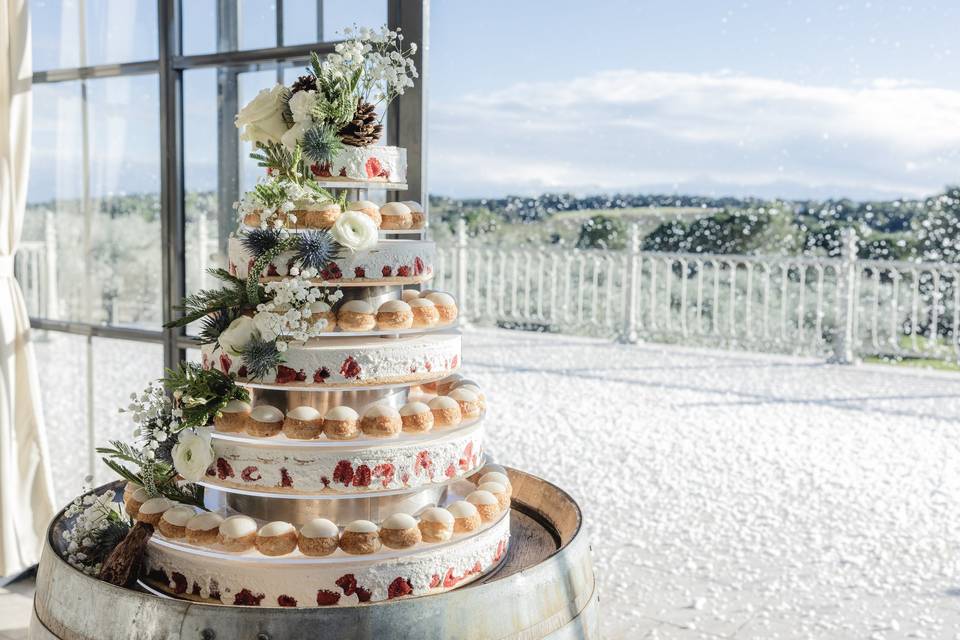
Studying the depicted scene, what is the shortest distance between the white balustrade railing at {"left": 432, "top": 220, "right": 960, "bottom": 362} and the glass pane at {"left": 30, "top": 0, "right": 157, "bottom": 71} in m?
5.11

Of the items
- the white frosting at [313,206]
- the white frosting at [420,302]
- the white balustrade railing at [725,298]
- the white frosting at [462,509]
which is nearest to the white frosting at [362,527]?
the white frosting at [462,509]

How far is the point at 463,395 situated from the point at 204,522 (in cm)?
45

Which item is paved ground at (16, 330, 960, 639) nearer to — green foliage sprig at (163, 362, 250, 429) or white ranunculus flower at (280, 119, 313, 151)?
green foliage sprig at (163, 362, 250, 429)

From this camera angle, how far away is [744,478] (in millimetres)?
4242

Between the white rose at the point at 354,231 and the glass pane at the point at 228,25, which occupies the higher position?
the glass pane at the point at 228,25

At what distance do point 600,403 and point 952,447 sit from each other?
6.34 ft

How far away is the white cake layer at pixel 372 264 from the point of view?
1.45m

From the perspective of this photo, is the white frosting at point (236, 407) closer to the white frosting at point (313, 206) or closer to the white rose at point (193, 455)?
the white rose at point (193, 455)

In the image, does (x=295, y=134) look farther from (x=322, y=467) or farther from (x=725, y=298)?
(x=725, y=298)

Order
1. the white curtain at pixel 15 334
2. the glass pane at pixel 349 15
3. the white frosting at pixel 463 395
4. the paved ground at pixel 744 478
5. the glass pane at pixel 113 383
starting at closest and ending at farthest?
1. the white frosting at pixel 463 395
2. the glass pane at pixel 349 15
3. the white curtain at pixel 15 334
4. the glass pane at pixel 113 383
5. the paved ground at pixel 744 478

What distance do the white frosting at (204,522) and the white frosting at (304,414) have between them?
19cm

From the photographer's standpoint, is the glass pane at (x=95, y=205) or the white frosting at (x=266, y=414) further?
the glass pane at (x=95, y=205)

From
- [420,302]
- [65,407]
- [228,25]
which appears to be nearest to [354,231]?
[420,302]

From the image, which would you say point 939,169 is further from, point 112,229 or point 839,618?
point 112,229
